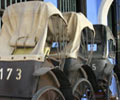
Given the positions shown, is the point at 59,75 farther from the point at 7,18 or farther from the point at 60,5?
the point at 60,5

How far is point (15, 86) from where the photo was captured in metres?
3.88

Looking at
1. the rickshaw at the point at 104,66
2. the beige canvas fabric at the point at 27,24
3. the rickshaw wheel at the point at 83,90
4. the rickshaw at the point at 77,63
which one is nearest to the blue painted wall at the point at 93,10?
the rickshaw at the point at 104,66

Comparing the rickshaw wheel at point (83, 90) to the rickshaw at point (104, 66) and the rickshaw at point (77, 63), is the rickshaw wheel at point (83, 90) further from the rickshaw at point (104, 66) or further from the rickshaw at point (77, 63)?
the rickshaw at point (104, 66)

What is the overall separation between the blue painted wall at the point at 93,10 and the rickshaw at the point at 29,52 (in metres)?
5.88

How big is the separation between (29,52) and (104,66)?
2.48 meters

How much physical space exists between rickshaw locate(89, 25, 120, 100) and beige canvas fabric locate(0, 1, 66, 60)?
199 cm

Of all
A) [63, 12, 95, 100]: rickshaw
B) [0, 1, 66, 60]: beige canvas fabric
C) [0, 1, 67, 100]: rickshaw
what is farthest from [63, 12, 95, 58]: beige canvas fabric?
[0, 1, 66, 60]: beige canvas fabric

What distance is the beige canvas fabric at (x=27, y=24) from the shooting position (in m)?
4.30

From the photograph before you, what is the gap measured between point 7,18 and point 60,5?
4340 mm

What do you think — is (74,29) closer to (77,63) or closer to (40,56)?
(77,63)

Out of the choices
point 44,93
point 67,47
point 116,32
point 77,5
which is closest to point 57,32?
point 67,47

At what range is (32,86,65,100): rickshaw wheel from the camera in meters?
3.77

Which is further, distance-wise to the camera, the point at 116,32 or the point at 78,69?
the point at 116,32

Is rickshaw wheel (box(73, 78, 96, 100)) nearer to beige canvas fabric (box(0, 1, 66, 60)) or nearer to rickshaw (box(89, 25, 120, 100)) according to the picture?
rickshaw (box(89, 25, 120, 100))
